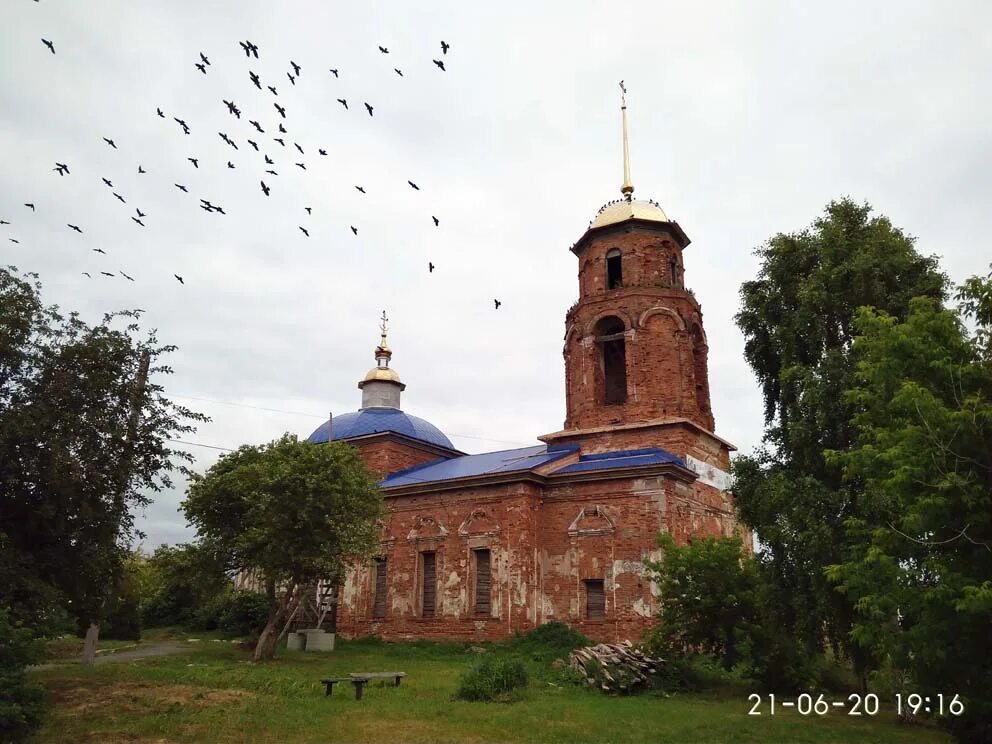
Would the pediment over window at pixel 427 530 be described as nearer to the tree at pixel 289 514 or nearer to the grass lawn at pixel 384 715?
the tree at pixel 289 514

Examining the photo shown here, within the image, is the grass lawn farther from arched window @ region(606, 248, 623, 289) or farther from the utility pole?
arched window @ region(606, 248, 623, 289)

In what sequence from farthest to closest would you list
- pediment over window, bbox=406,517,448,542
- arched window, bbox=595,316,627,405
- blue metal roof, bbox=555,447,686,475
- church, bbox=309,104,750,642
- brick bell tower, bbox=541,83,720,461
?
arched window, bbox=595,316,627,405, pediment over window, bbox=406,517,448,542, brick bell tower, bbox=541,83,720,461, blue metal roof, bbox=555,447,686,475, church, bbox=309,104,750,642

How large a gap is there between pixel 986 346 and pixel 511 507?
15808 millimetres

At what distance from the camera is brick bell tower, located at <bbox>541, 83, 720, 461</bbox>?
80.9 feet

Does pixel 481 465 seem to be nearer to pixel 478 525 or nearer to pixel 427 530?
pixel 427 530

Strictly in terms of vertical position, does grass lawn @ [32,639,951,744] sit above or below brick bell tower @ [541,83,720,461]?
below

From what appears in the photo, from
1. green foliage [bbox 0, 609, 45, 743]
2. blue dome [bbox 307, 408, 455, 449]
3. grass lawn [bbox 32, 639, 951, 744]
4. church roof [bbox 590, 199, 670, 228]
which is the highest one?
church roof [bbox 590, 199, 670, 228]

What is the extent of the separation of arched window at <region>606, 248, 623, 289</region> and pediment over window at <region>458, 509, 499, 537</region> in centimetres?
924

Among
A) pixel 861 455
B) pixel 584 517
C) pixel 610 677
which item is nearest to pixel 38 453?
pixel 610 677

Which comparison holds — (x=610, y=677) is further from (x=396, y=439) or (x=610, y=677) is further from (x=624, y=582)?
(x=396, y=439)

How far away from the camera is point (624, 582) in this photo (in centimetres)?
2169

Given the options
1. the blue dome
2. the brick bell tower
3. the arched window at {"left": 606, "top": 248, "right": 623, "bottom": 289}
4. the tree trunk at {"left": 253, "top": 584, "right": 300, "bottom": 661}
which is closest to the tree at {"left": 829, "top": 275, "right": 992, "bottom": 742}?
the brick bell tower

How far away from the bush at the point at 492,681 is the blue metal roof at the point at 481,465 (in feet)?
32.2

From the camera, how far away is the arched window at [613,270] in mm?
26828
